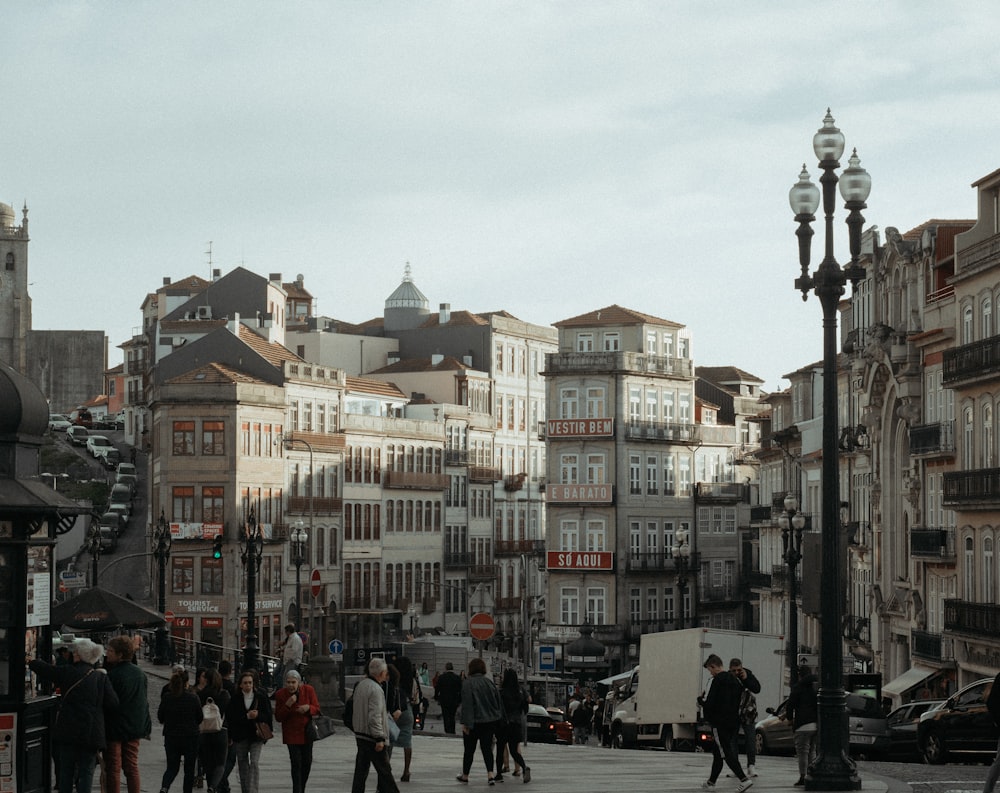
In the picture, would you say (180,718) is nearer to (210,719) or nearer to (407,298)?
(210,719)

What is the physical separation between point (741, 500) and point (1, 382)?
8189 centimetres

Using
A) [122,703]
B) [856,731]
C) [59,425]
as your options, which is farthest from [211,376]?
[122,703]

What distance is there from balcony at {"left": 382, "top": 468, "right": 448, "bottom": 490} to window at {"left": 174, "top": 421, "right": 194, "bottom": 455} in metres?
13.4

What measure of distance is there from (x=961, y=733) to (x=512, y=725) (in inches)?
386

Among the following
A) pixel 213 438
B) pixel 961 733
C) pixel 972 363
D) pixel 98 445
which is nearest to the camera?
pixel 961 733

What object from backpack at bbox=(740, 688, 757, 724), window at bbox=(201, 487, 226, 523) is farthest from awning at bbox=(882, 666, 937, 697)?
window at bbox=(201, 487, 226, 523)

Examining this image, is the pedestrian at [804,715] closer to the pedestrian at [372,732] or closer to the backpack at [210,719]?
the pedestrian at [372,732]

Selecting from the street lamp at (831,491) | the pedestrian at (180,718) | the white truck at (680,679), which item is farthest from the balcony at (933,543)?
the pedestrian at (180,718)

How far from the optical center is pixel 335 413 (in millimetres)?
93250

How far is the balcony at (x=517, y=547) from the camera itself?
108m

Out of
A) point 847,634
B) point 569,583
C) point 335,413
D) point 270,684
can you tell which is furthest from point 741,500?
point 270,684

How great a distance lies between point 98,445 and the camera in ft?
424

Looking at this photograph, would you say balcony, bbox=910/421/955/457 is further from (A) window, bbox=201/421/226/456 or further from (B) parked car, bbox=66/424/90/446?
(B) parked car, bbox=66/424/90/446

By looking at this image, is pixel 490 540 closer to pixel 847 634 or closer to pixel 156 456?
pixel 156 456
